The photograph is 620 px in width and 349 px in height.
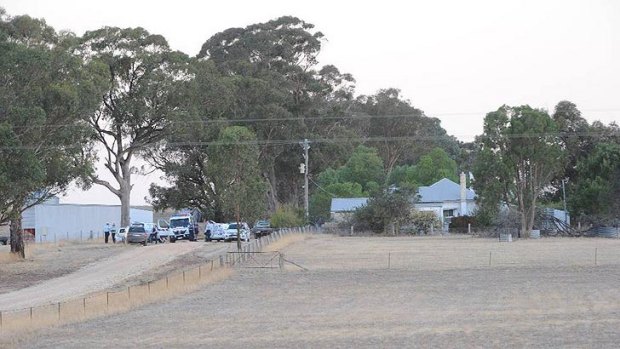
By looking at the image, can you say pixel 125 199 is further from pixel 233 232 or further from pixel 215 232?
pixel 233 232

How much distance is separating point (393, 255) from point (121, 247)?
71.2 ft

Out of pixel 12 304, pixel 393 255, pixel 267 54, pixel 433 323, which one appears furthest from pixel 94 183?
pixel 433 323

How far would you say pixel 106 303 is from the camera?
110 feet

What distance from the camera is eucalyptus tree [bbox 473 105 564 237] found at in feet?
275

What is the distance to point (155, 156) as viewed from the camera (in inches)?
3526

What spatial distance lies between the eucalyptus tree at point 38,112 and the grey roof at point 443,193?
52.8m

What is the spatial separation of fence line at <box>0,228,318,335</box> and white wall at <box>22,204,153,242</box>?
45.8 m

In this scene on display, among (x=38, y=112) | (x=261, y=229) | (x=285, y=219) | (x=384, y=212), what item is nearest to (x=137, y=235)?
(x=261, y=229)

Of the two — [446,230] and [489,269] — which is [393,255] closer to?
[489,269]

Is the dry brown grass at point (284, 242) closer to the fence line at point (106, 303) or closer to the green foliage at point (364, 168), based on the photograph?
the fence line at point (106, 303)

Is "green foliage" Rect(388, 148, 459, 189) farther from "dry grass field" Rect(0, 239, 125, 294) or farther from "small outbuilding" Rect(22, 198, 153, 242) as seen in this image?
"dry grass field" Rect(0, 239, 125, 294)

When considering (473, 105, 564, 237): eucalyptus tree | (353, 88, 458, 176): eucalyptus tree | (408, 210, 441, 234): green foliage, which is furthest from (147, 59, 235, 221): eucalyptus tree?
(353, 88, 458, 176): eucalyptus tree

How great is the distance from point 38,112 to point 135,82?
27445 mm

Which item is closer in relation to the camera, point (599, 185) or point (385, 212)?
point (385, 212)
